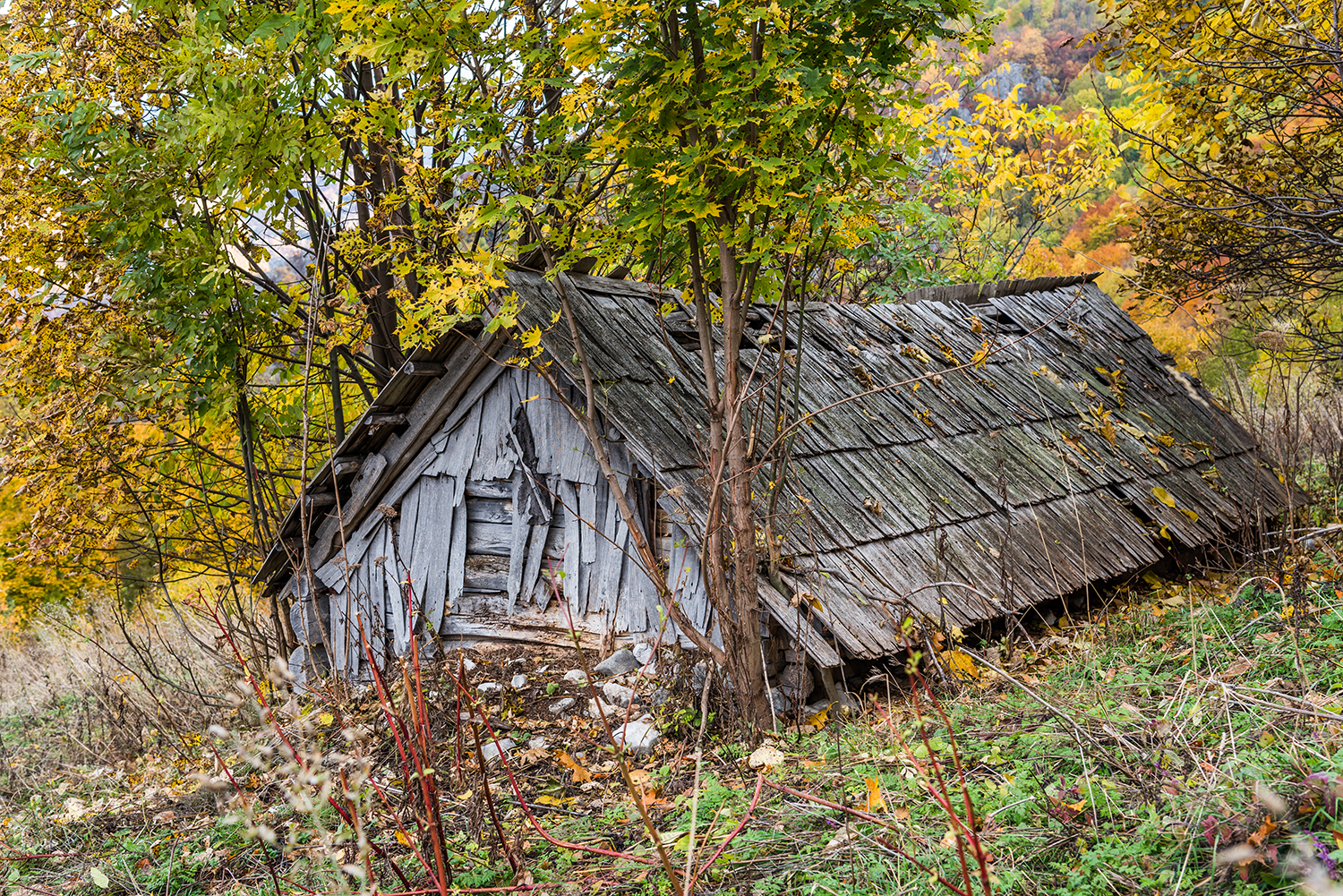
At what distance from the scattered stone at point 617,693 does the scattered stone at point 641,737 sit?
338mm

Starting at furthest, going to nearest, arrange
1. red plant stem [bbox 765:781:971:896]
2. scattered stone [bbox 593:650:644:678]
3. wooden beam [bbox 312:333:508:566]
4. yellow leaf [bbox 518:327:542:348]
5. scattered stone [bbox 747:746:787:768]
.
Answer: wooden beam [bbox 312:333:508:566] < scattered stone [bbox 593:650:644:678] < yellow leaf [bbox 518:327:542:348] < scattered stone [bbox 747:746:787:768] < red plant stem [bbox 765:781:971:896]

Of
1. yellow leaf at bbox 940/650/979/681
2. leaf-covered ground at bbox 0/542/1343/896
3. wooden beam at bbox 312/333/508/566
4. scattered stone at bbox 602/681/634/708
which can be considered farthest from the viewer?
wooden beam at bbox 312/333/508/566

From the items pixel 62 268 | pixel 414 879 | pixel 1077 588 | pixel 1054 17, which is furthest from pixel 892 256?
pixel 1054 17

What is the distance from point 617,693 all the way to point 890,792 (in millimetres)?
2420

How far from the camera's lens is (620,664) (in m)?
5.66

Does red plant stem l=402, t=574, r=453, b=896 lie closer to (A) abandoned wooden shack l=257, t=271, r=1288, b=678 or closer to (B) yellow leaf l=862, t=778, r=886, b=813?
(B) yellow leaf l=862, t=778, r=886, b=813

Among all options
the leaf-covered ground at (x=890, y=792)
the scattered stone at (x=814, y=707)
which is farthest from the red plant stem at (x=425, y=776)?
the scattered stone at (x=814, y=707)

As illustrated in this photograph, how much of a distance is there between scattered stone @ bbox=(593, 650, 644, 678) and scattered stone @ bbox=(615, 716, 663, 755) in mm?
595

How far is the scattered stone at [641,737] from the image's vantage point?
484cm

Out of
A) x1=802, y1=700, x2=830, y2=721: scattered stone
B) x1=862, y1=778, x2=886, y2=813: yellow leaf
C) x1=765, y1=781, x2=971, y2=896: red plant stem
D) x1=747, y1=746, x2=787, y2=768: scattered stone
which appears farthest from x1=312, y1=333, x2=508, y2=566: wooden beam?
x1=765, y1=781, x2=971, y2=896: red plant stem

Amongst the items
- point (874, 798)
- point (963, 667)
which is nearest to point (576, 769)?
point (874, 798)

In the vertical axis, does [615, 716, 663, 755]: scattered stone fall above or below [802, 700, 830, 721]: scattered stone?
below

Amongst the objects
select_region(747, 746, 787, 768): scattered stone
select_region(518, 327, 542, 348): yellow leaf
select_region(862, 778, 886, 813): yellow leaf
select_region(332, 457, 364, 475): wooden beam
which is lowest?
select_region(747, 746, 787, 768): scattered stone

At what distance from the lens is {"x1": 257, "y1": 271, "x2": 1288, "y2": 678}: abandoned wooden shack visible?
5316mm
